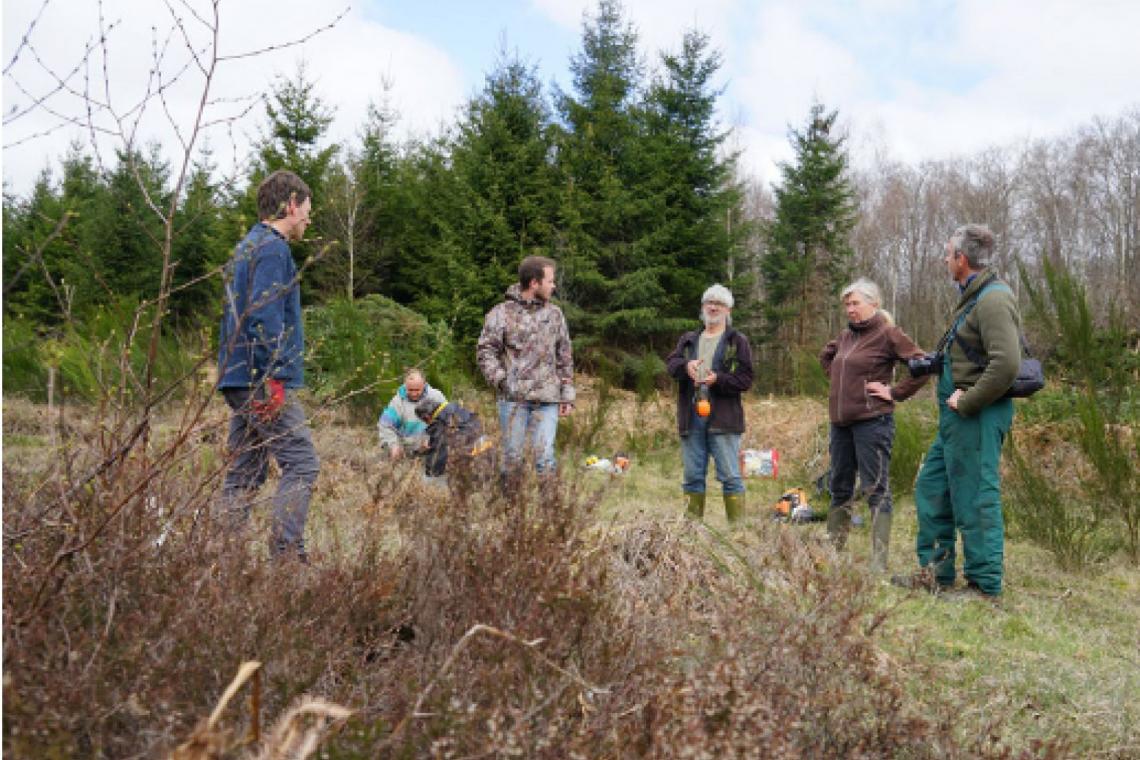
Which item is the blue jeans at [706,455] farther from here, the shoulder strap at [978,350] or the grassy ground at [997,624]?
the shoulder strap at [978,350]

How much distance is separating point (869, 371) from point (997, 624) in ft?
5.01

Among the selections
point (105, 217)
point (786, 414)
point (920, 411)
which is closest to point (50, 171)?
point (105, 217)

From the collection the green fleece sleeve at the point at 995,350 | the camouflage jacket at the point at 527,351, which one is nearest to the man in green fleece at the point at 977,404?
the green fleece sleeve at the point at 995,350

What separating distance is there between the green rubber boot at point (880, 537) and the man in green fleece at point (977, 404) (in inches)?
14.3

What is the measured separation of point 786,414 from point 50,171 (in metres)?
26.7

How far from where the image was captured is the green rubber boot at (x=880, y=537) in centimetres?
466

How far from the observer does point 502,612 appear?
196cm

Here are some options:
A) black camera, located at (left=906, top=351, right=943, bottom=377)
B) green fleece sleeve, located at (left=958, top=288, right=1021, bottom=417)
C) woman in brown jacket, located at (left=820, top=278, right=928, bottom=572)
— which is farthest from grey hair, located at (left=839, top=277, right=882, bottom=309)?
green fleece sleeve, located at (left=958, top=288, right=1021, bottom=417)

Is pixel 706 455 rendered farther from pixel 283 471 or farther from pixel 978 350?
pixel 283 471

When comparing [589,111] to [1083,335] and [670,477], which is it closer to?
[670,477]

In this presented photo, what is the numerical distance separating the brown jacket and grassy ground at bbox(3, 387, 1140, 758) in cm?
78

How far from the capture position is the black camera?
4.46m

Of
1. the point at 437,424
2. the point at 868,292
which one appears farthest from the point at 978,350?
the point at 437,424

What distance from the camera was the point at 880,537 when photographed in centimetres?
473
